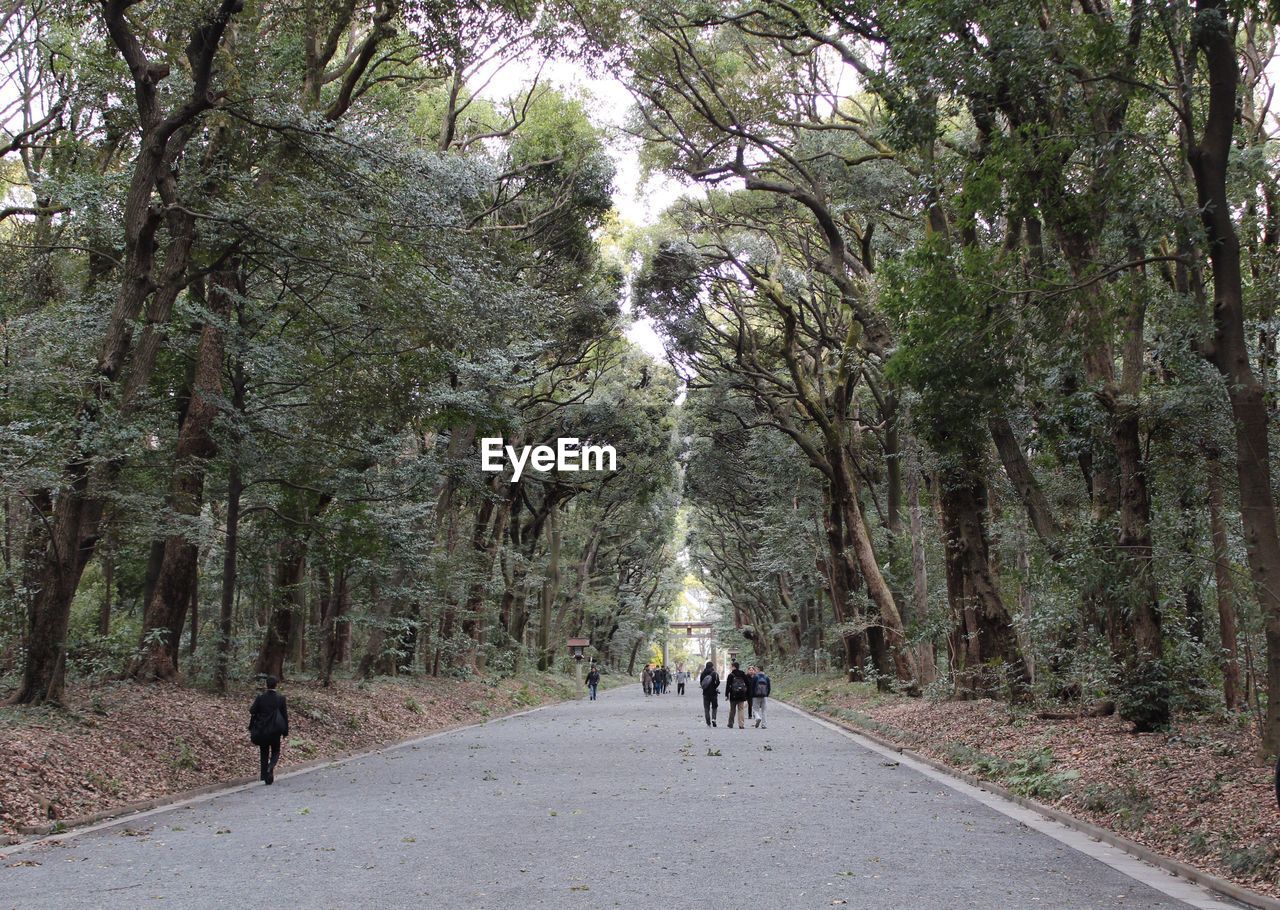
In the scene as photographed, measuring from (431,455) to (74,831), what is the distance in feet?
39.2

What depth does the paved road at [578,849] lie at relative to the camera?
5.72m

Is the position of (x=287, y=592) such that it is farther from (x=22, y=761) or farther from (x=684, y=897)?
(x=684, y=897)

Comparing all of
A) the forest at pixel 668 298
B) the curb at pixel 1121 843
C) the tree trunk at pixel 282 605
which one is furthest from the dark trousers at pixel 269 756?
the curb at pixel 1121 843

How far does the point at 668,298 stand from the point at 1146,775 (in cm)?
1922

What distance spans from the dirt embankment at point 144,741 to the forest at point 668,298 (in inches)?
42.0

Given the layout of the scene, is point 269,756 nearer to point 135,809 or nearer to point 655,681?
point 135,809

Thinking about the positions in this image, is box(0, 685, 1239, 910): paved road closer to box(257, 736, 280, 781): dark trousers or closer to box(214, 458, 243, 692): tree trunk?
box(257, 736, 280, 781): dark trousers

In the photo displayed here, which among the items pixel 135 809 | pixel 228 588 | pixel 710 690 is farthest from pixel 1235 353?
pixel 710 690

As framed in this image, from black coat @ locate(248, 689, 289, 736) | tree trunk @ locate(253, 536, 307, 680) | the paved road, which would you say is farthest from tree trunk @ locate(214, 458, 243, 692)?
black coat @ locate(248, 689, 289, 736)

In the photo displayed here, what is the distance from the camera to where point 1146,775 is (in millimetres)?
8859

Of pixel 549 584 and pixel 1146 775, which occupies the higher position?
pixel 549 584

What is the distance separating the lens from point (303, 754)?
13914 mm

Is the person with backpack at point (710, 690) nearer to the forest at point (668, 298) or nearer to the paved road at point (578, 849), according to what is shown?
the forest at point (668, 298)

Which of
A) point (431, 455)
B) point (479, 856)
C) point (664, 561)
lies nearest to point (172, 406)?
point (431, 455)
